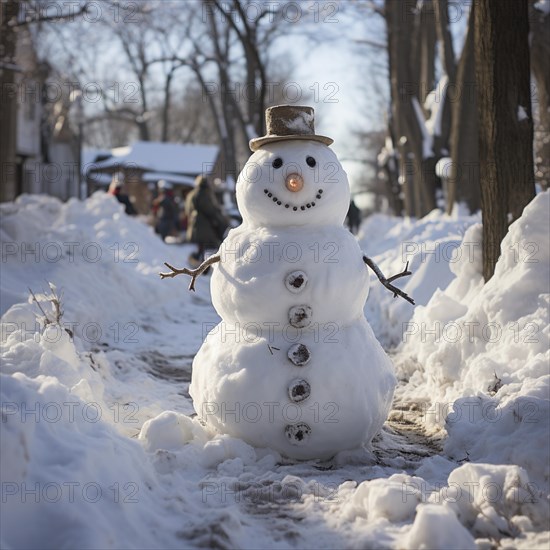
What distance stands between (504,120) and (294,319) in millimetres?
3117

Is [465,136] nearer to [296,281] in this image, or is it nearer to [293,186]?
[293,186]

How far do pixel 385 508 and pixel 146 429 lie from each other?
59.3 inches

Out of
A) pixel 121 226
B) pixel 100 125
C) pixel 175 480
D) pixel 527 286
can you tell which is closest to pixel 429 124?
pixel 121 226

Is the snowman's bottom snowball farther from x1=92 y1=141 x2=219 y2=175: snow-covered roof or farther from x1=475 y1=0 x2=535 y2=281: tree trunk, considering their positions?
x1=92 y1=141 x2=219 y2=175: snow-covered roof

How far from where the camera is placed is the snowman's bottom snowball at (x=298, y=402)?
4.05 meters

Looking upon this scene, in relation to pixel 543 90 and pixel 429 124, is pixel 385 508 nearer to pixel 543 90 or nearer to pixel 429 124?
pixel 543 90

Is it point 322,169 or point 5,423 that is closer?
point 5,423

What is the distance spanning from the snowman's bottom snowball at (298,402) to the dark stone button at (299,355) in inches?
1.3

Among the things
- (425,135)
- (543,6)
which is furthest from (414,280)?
(425,135)

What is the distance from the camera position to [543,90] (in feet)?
32.8

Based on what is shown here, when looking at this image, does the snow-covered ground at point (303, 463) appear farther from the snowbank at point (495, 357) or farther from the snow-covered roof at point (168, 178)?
the snow-covered roof at point (168, 178)

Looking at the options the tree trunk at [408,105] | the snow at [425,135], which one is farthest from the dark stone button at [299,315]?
the snow at [425,135]

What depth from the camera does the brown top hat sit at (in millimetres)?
4340

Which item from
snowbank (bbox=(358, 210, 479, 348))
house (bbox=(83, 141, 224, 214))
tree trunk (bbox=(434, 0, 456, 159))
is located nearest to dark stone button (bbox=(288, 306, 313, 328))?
snowbank (bbox=(358, 210, 479, 348))
